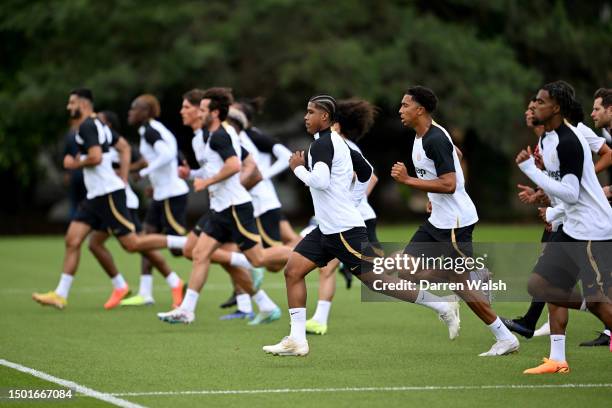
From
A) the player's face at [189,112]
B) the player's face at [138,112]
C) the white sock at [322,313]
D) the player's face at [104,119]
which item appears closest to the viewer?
the white sock at [322,313]

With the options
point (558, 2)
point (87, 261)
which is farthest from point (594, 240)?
point (558, 2)

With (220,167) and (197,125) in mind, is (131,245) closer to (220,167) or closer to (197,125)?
(197,125)

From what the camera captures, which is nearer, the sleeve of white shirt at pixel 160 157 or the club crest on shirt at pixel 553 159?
the club crest on shirt at pixel 553 159

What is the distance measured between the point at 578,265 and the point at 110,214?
281 inches

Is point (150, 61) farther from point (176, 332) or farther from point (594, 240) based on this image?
point (594, 240)

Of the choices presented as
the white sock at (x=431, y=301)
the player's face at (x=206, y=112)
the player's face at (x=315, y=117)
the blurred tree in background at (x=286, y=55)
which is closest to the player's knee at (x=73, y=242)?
the player's face at (x=206, y=112)

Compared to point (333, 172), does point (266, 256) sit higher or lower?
lower

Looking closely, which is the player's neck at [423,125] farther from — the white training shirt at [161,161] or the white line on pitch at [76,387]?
the white training shirt at [161,161]

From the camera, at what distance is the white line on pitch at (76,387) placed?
323 inches

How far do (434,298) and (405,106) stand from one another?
5.66 ft

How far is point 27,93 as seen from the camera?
109 feet

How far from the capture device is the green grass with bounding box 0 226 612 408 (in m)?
8.47

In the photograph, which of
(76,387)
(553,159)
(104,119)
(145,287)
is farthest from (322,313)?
(104,119)

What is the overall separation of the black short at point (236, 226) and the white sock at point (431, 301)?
9.41 ft
